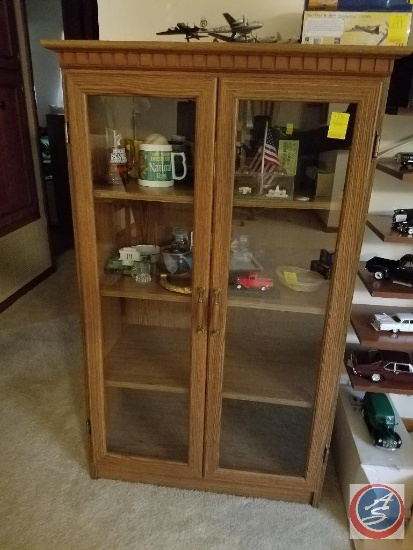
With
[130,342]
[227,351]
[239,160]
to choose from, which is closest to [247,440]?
[227,351]

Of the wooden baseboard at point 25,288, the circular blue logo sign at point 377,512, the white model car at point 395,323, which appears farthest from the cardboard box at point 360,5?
the wooden baseboard at point 25,288

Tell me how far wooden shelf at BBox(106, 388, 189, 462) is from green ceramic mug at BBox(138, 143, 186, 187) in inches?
29.3

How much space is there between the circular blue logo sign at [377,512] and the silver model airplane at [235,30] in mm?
1493

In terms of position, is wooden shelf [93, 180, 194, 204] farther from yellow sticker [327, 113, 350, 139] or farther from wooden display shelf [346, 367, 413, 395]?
wooden display shelf [346, 367, 413, 395]

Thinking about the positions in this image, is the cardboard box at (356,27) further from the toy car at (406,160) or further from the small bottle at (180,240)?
the small bottle at (180,240)

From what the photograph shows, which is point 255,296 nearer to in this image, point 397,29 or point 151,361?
point 151,361

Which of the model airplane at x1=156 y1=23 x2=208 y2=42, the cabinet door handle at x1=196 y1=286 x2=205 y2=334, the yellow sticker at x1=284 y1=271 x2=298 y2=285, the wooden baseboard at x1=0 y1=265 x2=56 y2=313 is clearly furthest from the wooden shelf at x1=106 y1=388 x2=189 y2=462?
the wooden baseboard at x1=0 y1=265 x2=56 y2=313

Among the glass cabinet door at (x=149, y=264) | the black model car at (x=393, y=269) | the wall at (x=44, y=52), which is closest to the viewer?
the glass cabinet door at (x=149, y=264)

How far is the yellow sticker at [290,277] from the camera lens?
1378 millimetres

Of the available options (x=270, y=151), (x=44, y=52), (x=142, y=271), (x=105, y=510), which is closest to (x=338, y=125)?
(x=270, y=151)

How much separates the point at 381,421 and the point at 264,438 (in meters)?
0.45

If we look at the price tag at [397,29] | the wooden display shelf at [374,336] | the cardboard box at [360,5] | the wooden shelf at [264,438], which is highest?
the cardboard box at [360,5]

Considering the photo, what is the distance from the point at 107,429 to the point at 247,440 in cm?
54

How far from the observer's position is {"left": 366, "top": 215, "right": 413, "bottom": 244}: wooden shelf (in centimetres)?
132
